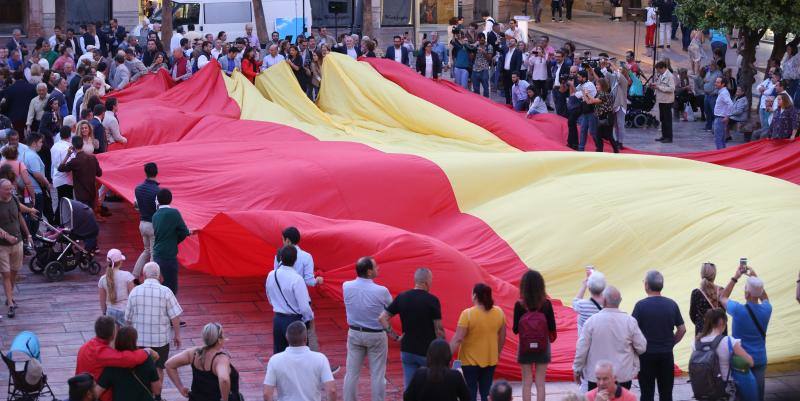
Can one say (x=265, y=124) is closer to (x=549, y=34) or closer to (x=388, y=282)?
(x=388, y=282)

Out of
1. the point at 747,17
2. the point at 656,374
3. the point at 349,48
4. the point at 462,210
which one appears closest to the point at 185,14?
the point at 349,48

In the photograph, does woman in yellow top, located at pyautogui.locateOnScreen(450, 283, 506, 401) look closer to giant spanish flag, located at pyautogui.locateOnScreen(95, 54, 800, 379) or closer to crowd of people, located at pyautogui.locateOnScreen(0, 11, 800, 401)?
crowd of people, located at pyautogui.locateOnScreen(0, 11, 800, 401)

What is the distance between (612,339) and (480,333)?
3.21ft

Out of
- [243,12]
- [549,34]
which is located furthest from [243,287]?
[549,34]

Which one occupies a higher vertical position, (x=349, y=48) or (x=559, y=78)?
(x=349, y=48)

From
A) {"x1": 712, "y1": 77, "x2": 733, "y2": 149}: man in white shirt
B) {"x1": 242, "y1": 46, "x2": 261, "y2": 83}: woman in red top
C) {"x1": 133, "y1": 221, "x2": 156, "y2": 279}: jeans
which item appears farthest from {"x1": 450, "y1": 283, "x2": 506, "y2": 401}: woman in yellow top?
{"x1": 712, "y1": 77, "x2": 733, "y2": 149}: man in white shirt

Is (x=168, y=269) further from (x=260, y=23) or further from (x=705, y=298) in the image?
(x=260, y=23)

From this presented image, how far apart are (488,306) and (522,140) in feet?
30.1

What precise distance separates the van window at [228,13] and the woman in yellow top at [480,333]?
24767 mm

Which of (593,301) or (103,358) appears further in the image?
(593,301)

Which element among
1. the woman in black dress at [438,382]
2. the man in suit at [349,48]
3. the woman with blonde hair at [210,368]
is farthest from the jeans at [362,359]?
the man in suit at [349,48]

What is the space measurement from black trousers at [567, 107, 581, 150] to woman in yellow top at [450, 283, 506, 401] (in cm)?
1057

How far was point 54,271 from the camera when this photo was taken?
1375 cm

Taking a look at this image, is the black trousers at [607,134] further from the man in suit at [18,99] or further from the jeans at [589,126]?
the man in suit at [18,99]
